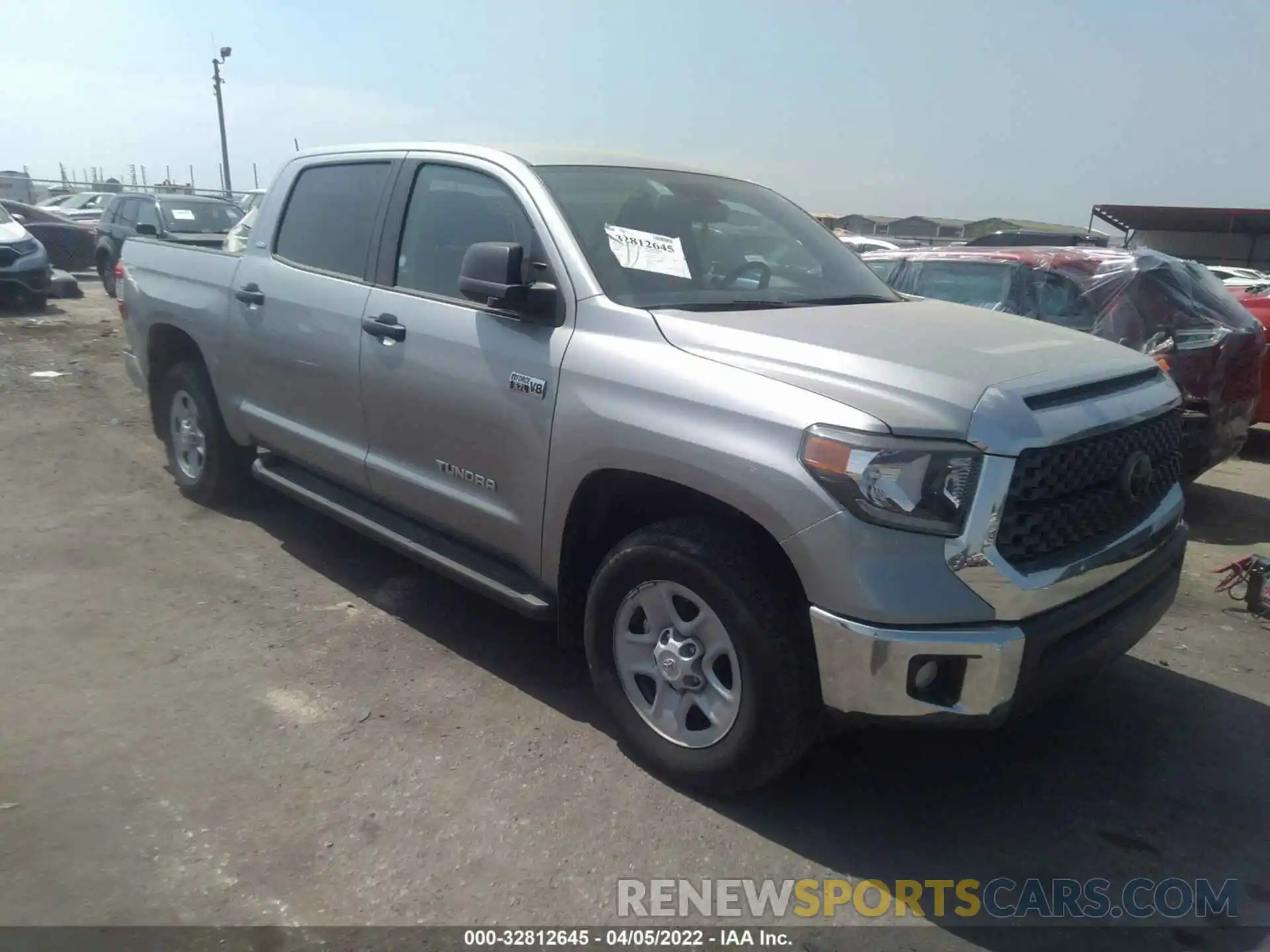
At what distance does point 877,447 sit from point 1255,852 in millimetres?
1715

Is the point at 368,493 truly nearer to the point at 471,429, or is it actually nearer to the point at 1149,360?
the point at 471,429

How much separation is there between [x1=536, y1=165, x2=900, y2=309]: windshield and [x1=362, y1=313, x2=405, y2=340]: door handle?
2.70 feet

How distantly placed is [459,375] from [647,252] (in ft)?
2.66

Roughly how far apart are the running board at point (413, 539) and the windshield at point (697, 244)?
1.08 m

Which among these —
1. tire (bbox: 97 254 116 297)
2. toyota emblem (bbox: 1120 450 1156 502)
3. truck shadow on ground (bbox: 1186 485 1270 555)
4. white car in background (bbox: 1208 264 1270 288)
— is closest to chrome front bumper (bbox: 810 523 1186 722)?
toyota emblem (bbox: 1120 450 1156 502)

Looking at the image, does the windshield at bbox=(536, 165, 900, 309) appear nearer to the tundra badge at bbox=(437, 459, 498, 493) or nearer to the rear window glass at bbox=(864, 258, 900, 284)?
Result: the tundra badge at bbox=(437, 459, 498, 493)

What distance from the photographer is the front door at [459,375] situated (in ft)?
11.1

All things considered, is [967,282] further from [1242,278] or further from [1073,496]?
[1242,278]

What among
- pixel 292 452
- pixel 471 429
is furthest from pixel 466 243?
pixel 292 452

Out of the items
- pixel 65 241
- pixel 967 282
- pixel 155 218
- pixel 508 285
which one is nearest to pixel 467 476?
pixel 508 285

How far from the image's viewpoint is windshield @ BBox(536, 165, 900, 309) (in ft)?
11.2

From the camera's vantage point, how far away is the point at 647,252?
3506 mm

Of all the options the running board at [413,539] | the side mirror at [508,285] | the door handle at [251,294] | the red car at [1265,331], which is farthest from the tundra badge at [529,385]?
the red car at [1265,331]

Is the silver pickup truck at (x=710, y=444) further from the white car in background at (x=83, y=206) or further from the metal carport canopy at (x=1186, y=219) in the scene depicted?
the metal carport canopy at (x=1186, y=219)
